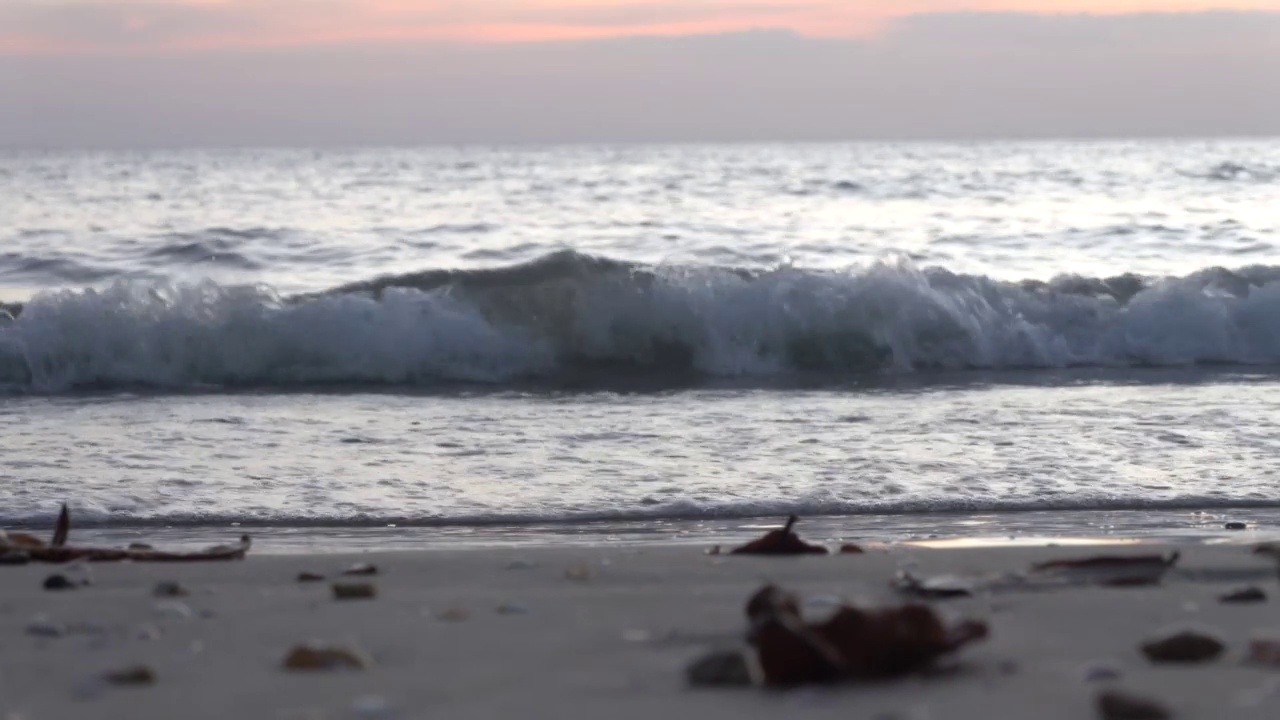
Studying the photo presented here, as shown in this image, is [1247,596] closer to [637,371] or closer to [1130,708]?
[1130,708]

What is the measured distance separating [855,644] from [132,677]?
1261 mm

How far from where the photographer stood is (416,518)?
17.7ft

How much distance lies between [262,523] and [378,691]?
9.97 ft

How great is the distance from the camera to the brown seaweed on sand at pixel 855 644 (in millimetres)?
2391

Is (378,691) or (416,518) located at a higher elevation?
(378,691)

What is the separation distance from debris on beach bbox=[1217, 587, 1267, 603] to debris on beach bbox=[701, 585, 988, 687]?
91 centimetres

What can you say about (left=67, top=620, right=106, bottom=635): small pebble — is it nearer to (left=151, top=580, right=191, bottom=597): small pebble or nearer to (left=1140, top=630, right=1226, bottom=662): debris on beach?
(left=151, top=580, right=191, bottom=597): small pebble

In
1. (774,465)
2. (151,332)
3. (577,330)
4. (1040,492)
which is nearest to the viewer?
(1040,492)

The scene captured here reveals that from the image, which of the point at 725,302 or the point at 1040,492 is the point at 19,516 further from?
the point at 725,302

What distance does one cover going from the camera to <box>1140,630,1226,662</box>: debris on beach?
257 cm

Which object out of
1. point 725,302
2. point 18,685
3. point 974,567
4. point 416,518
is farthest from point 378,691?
point 725,302

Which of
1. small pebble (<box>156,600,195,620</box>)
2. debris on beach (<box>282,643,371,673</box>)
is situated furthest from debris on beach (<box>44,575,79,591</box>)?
debris on beach (<box>282,643,371,673</box>)

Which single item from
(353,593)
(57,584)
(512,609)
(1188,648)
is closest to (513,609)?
(512,609)

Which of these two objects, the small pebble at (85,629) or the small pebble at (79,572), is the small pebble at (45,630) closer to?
the small pebble at (85,629)
